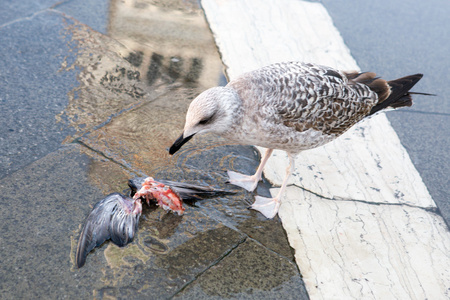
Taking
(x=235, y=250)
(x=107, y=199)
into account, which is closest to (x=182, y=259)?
(x=235, y=250)

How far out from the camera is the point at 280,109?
3.73m

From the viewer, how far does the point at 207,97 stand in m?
3.53

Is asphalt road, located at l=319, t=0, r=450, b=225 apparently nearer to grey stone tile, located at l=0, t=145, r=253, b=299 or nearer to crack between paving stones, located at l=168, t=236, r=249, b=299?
crack between paving stones, located at l=168, t=236, r=249, b=299

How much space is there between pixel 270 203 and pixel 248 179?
0.35m

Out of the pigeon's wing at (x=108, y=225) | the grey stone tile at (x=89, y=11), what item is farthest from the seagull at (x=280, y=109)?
the grey stone tile at (x=89, y=11)

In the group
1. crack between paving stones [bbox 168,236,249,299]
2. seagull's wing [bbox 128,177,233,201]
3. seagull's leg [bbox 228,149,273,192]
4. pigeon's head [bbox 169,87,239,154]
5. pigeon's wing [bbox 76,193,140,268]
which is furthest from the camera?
seagull's leg [bbox 228,149,273,192]

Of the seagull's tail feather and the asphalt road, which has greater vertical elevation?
the seagull's tail feather

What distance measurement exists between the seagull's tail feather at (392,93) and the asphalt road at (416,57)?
1020 mm

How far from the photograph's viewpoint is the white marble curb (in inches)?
142

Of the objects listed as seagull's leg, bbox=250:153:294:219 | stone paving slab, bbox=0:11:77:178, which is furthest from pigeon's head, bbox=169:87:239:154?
stone paving slab, bbox=0:11:77:178

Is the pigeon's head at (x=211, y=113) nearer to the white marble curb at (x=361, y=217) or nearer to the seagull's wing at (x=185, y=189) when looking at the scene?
the seagull's wing at (x=185, y=189)

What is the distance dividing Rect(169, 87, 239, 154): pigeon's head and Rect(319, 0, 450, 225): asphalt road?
8.23ft

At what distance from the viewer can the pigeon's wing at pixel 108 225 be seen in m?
3.24

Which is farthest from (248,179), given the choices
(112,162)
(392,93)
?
(392,93)
